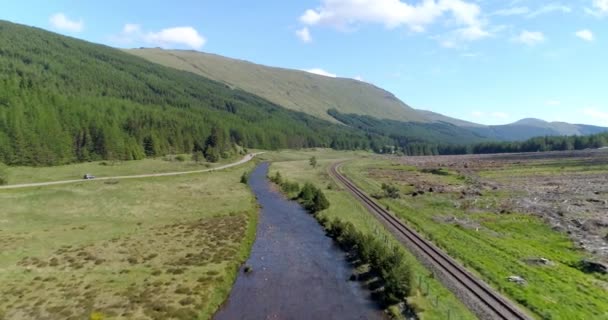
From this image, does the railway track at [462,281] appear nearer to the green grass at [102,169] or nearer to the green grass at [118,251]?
the green grass at [118,251]

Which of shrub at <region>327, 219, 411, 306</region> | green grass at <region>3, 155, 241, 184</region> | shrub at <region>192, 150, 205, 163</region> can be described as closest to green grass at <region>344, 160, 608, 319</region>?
shrub at <region>327, 219, 411, 306</region>

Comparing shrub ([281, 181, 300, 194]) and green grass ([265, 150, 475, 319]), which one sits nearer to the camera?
green grass ([265, 150, 475, 319])

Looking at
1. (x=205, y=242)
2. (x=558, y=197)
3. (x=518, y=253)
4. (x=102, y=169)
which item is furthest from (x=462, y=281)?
(x=102, y=169)

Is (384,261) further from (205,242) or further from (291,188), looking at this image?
(291,188)

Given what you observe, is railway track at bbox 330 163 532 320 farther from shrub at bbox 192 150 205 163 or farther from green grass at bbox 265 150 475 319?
shrub at bbox 192 150 205 163

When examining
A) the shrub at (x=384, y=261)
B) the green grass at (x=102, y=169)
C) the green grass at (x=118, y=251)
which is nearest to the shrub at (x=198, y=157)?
the green grass at (x=102, y=169)

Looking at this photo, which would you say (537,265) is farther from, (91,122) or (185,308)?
(91,122)
